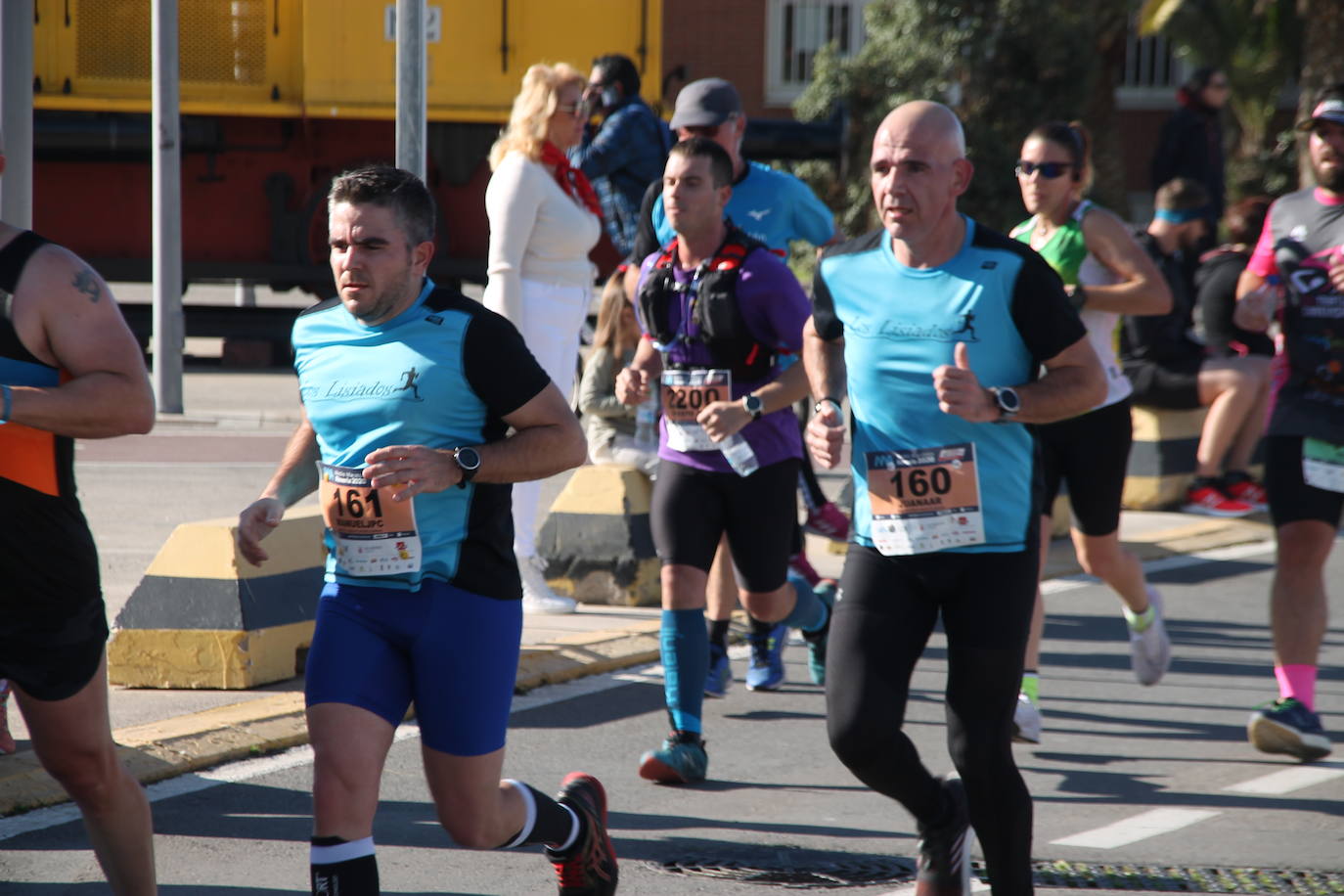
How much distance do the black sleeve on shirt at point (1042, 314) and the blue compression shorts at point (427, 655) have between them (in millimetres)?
1390

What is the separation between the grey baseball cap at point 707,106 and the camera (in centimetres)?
674

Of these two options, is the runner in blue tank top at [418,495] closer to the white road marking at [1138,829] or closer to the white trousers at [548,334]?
the white road marking at [1138,829]

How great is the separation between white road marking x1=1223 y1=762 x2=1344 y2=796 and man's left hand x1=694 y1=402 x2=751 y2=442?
6.36 feet

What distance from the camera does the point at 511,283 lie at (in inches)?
295

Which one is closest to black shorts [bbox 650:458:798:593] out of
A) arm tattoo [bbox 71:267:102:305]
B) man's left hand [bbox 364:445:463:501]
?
man's left hand [bbox 364:445:463:501]

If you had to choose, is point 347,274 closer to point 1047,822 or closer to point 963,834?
point 963,834

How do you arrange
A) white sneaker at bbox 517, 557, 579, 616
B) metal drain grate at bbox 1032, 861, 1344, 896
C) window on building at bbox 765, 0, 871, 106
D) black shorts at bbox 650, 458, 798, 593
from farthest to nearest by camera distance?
1. window on building at bbox 765, 0, 871, 106
2. white sneaker at bbox 517, 557, 579, 616
3. black shorts at bbox 650, 458, 798, 593
4. metal drain grate at bbox 1032, 861, 1344, 896

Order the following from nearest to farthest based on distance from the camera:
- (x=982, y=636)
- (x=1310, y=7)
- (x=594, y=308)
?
(x=982, y=636)
(x=594, y=308)
(x=1310, y=7)

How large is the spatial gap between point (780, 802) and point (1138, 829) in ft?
3.44

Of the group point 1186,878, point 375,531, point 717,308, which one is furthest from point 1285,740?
point 375,531

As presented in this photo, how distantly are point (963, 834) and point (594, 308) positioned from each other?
17.8m

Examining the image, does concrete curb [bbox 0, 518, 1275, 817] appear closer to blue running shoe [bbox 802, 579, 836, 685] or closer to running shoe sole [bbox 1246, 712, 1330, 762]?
blue running shoe [bbox 802, 579, 836, 685]

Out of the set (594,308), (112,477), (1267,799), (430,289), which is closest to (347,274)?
(430,289)

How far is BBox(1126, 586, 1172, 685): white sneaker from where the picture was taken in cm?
704
